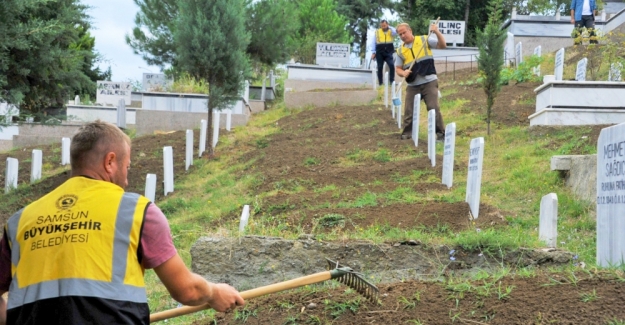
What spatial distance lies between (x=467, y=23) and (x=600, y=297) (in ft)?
116

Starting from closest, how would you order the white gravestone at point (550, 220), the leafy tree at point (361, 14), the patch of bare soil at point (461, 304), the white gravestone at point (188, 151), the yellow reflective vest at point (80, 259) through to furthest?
the yellow reflective vest at point (80, 259), the patch of bare soil at point (461, 304), the white gravestone at point (550, 220), the white gravestone at point (188, 151), the leafy tree at point (361, 14)

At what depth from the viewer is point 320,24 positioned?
38500mm

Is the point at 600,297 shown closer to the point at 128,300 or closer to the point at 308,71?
the point at 128,300

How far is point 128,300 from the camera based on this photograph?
11.4 ft

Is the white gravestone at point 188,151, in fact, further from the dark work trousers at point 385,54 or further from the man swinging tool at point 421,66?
the dark work trousers at point 385,54

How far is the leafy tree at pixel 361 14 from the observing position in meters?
43.6

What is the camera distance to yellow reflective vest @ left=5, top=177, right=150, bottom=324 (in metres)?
3.39

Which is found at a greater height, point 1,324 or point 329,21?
point 329,21

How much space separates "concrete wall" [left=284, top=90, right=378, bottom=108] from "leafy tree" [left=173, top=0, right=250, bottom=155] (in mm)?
6681

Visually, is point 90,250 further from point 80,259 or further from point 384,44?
point 384,44

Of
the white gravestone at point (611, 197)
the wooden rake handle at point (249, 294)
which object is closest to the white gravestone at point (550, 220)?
the white gravestone at point (611, 197)

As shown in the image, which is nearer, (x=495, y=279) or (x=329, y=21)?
(x=495, y=279)

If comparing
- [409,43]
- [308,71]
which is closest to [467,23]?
[308,71]

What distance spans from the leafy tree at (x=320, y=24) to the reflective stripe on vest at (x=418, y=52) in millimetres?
21684
